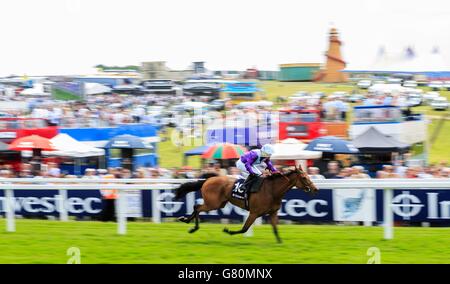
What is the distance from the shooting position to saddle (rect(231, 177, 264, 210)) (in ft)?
27.6

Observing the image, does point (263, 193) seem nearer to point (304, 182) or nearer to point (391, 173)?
point (304, 182)

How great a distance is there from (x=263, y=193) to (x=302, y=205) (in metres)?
1.52

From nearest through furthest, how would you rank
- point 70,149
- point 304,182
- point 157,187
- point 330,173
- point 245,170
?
point 304,182
point 245,170
point 157,187
point 330,173
point 70,149

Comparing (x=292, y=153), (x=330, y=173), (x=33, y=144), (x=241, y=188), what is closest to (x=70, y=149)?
(x=33, y=144)

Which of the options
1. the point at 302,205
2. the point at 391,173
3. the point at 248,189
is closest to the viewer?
the point at 248,189

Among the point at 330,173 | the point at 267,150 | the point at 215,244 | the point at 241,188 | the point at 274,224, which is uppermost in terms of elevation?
the point at 267,150

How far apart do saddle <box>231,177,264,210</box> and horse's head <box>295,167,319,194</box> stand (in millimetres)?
450

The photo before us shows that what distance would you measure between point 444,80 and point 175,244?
119 ft

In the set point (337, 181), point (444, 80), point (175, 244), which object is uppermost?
point (444, 80)

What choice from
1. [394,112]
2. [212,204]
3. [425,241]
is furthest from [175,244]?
[394,112]

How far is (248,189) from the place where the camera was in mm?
8445

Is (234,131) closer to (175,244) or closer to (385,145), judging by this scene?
(385,145)

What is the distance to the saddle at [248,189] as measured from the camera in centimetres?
841
